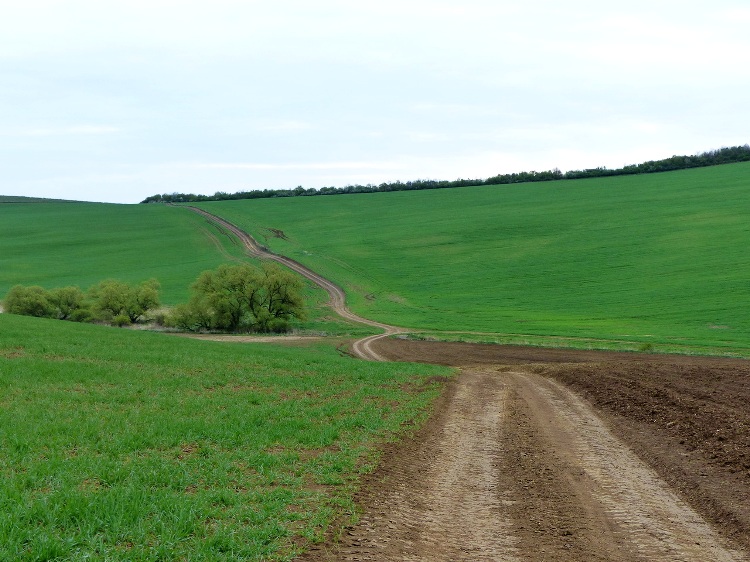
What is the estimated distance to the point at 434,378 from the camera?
28.9 m

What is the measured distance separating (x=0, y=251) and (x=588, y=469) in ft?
388

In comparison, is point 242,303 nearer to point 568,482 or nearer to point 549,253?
point 549,253

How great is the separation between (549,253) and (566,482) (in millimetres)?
81759

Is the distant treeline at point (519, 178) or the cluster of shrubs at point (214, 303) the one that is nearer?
the cluster of shrubs at point (214, 303)

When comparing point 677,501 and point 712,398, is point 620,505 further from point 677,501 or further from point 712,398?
point 712,398

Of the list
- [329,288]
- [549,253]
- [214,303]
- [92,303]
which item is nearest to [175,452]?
[214,303]

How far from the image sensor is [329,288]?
8425 cm

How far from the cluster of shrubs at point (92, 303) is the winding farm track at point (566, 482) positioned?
53.6 m

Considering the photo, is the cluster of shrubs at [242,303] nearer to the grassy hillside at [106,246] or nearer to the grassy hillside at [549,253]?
the grassy hillside at [549,253]

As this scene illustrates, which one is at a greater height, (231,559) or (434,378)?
(231,559)

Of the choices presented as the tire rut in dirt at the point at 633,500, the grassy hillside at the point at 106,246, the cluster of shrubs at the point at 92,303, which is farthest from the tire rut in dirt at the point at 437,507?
the grassy hillside at the point at 106,246

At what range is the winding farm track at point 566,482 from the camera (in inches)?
333

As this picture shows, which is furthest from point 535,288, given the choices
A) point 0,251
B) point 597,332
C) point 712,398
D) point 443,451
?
point 0,251

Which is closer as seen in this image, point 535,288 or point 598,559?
point 598,559
